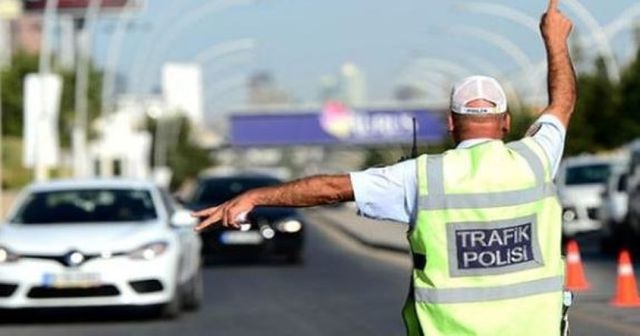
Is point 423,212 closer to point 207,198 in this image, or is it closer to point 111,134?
point 207,198

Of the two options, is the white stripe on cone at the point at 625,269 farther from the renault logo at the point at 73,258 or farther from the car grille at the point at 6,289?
the car grille at the point at 6,289

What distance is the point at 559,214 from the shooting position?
5.73 meters

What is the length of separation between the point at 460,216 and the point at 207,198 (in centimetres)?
2658

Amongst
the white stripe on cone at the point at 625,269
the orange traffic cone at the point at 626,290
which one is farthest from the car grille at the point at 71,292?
the orange traffic cone at the point at 626,290

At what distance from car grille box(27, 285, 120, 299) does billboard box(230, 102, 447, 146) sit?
3287 inches

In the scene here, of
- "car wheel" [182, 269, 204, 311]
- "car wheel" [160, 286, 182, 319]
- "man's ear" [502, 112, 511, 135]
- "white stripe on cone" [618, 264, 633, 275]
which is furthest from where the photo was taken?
"car wheel" [182, 269, 204, 311]

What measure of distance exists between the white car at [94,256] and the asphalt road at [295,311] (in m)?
0.30

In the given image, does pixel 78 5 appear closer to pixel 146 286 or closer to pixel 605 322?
pixel 146 286

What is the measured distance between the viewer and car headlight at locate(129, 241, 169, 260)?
18.4 m

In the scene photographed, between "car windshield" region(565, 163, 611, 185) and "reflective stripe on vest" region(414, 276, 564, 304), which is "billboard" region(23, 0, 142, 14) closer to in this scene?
"car windshield" region(565, 163, 611, 185)

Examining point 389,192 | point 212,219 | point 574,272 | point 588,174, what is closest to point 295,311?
point 574,272

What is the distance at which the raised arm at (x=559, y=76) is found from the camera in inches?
242

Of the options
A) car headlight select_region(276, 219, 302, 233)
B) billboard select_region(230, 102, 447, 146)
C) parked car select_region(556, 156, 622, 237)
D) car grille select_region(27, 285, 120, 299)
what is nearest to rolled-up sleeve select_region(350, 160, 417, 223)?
car grille select_region(27, 285, 120, 299)

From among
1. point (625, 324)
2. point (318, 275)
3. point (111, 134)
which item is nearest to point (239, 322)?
point (625, 324)
